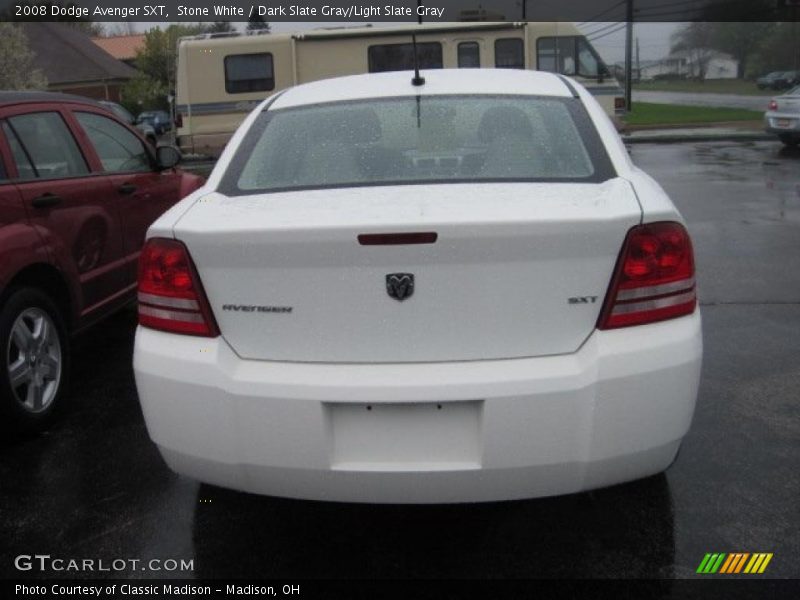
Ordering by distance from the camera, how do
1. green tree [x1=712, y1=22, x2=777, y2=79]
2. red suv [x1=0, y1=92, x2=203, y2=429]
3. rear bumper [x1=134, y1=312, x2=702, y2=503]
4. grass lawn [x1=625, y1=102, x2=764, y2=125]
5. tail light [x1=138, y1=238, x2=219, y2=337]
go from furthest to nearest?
green tree [x1=712, y1=22, x2=777, y2=79] < grass lawn [x1=625, y1=102, x2=764, y2=125] < red suv [x1=0, y1=92, x2=203, y2=429] < tail light [x1=138, y1=238, x2=219, y2=337] < rear bumper [x1=134, y1=312, x2=702, y2=503]

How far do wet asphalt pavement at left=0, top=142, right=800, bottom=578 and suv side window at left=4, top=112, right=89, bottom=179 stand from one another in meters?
1.31

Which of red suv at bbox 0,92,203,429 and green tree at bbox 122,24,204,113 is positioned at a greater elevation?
green tree at bbox 122,24,204,113

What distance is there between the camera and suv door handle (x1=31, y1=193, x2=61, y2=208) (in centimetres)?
432

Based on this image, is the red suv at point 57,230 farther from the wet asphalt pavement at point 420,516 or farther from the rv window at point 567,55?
the rv window at point 567,55

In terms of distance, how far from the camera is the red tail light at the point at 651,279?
2.59 metres

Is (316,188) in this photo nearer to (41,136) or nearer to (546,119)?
(546,119)

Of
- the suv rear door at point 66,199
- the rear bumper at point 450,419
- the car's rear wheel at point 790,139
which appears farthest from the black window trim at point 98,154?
the car's rear wheel at point 790,139

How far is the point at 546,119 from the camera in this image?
343cm

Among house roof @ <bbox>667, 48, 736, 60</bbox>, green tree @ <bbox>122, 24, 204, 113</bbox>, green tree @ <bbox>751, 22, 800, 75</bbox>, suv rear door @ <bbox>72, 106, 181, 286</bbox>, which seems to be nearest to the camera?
suv rear door @ <bbox>72, 106, 181, 286</bbox>

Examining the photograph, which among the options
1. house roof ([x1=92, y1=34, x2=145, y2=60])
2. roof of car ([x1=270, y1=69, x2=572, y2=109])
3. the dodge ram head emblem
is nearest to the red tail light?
the dodge ram head emblem

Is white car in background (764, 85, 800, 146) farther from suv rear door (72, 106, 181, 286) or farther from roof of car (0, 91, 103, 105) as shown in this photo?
roof of car (0, 91, 103, 105)

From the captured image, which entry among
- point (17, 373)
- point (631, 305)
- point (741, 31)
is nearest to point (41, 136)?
point (17, 373)

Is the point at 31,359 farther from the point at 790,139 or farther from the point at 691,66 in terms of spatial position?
the point at 691,66

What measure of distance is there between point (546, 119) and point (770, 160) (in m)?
14.6
